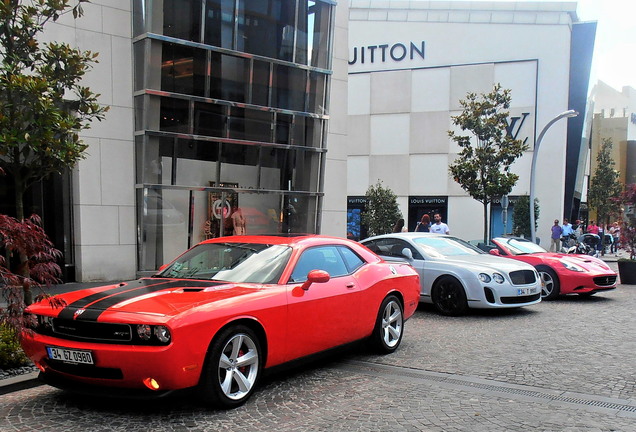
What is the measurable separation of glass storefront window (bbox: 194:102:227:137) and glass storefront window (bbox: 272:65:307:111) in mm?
1714

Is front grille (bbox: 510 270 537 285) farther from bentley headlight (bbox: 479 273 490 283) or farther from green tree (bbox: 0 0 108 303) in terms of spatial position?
green tree (bbox: 0 0 108 303)

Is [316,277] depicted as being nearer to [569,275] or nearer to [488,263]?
[488,263]

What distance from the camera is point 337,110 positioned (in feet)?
55.0

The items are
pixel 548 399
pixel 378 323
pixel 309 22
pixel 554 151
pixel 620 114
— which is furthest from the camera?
pixel 620 114

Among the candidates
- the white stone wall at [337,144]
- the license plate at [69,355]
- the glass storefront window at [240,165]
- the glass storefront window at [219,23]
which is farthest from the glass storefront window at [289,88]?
the license plate at [69,355]

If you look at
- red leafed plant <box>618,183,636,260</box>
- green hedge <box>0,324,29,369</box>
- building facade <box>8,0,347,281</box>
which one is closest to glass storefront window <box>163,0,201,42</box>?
building facade <box>8,0,347,281</box>

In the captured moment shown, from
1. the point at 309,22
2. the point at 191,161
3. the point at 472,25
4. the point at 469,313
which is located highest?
the point at 472,25

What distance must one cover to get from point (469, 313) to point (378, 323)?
11.9 feet

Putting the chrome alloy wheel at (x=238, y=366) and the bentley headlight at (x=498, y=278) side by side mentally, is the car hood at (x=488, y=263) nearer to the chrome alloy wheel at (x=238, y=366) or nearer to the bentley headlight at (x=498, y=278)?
the bentley headlight at (x=498, y=278)

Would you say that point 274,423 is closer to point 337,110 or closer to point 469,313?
point 469,313

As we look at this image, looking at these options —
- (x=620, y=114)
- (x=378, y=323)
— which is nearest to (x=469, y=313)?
(x=378, y=323)

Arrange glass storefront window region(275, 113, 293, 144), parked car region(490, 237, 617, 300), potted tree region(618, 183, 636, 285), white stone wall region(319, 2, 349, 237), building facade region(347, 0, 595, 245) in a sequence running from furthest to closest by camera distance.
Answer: building facade region(347, 0, 595, 245) → white stone wall region(319, 2, 349, 237) → glass storefront window region(275, 113, 293, 144) → potted tree region(618, 183, 636, 285) → parked car region(490, 237, 617, 300)

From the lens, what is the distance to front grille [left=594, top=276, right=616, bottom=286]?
35.9 ft

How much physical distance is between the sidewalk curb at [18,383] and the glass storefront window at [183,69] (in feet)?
27.7
